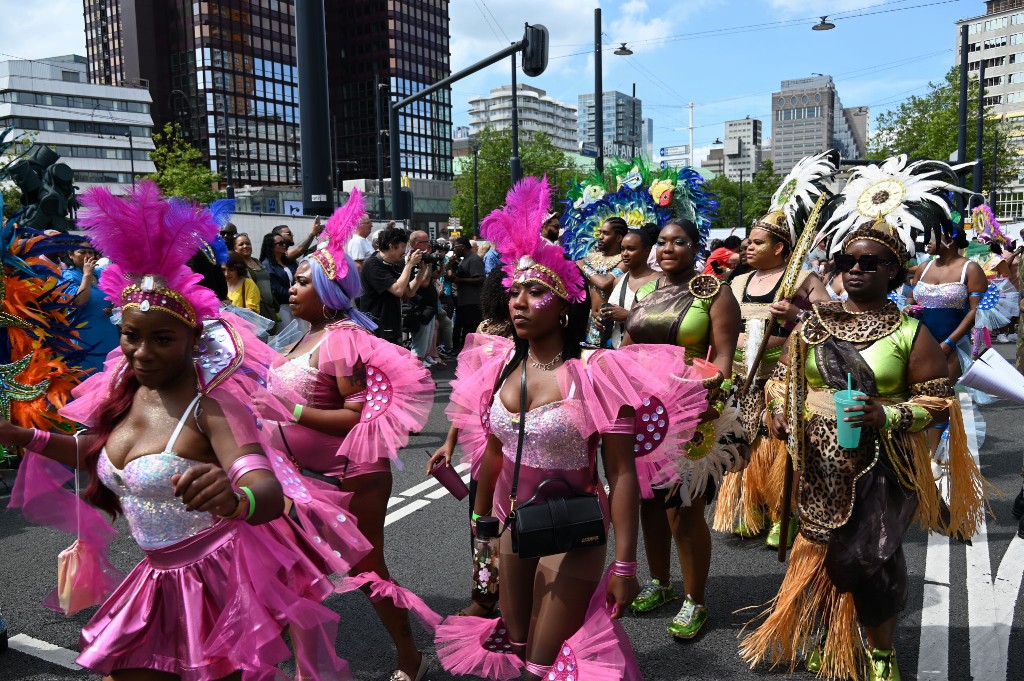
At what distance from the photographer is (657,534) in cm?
432

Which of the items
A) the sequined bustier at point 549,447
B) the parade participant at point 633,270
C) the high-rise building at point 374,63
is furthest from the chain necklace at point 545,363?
the high-rise building at point 374,63

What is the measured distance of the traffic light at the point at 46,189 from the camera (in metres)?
10.3

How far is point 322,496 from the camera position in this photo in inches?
117

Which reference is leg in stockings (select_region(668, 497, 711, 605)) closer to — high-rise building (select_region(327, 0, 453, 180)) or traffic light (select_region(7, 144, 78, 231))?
traffic light (select_region(7, 144, 78, 231))

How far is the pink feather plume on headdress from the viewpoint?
3.80 metres

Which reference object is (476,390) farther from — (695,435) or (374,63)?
(374,63)

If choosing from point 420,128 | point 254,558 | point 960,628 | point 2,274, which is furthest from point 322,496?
point 420,128

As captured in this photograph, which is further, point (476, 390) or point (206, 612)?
point (476, 390)

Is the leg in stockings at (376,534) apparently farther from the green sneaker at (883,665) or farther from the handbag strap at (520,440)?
the green sneaker at (883,665)

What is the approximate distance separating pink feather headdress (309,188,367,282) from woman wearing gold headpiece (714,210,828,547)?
7.31 feet

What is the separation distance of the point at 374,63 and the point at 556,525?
119061 mm

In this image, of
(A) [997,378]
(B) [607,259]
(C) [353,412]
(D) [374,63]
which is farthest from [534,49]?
(D) [374,63]

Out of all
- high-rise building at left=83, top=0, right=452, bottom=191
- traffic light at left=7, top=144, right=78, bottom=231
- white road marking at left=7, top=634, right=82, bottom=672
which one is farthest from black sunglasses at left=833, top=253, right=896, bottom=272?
high-rise building at left=83, top=0, right=452, bottom=191

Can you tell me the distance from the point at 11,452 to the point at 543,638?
2935 millimetres
